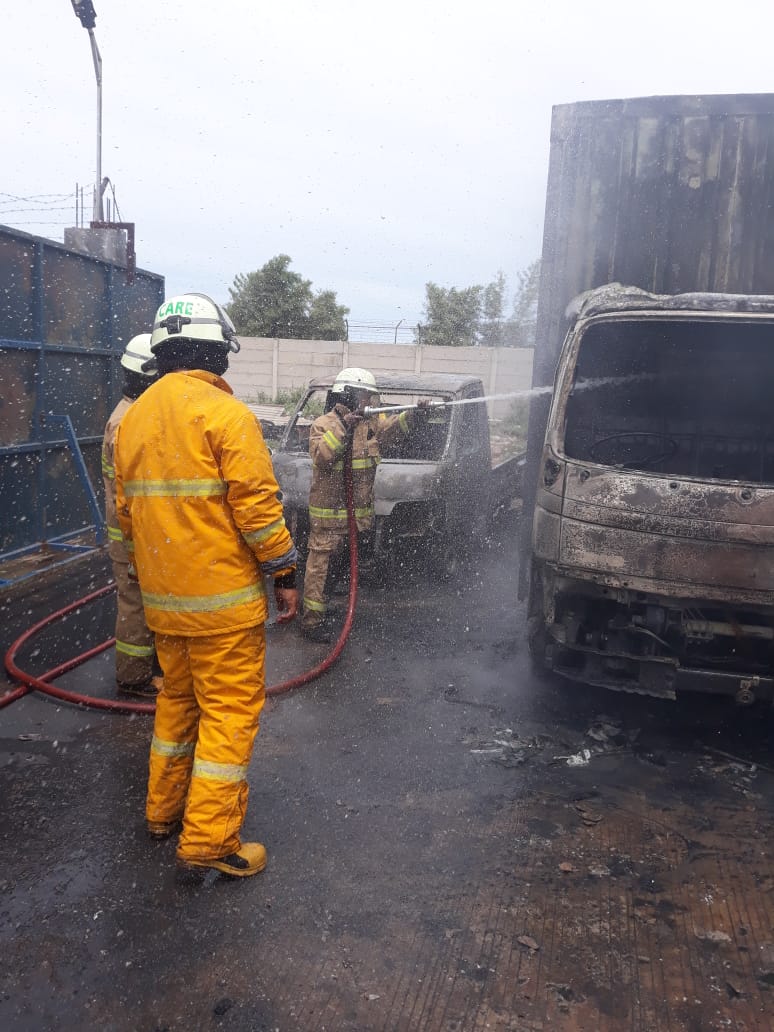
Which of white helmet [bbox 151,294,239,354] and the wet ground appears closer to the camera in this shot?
the wet ground

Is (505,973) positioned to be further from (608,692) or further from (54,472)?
(54,472)

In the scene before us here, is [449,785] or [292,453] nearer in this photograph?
[449,785]

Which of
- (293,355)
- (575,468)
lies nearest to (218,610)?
(575,468)

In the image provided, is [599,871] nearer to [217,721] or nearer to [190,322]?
[217,721]

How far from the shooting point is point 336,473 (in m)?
5.84

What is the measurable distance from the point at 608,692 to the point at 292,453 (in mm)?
3715

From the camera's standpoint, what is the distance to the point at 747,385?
5.13 metres

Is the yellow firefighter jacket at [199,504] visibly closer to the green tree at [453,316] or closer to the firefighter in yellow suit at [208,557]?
the firefighter in yellow suit at [208,557]

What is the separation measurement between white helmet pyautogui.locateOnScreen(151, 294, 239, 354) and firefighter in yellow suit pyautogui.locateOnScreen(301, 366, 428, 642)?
2.54 meters

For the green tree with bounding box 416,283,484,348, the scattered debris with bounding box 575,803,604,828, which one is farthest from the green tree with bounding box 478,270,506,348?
the scattered debris with bounding box 575,803,604,828

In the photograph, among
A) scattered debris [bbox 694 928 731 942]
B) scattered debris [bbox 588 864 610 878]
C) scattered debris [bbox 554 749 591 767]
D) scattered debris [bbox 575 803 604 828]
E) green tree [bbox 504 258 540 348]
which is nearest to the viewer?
scattered debris [bbox 694 928 731 942]

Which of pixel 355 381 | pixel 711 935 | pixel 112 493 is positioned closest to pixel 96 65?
pixel 355 381

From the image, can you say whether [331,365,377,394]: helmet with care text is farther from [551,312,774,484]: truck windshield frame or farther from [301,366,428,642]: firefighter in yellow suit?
[551,312,774,484]: truck windshield frame

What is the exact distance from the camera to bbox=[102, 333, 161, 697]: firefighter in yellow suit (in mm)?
4453
